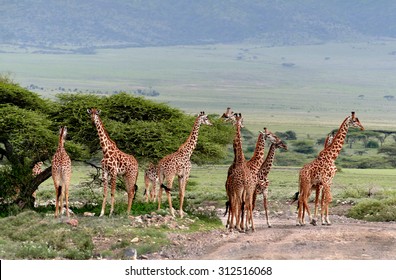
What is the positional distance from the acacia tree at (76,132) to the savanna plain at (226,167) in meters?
0.98

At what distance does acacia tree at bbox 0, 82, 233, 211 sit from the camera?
19.9 meters

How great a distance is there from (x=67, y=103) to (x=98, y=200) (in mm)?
3114

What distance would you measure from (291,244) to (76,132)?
6893 millimetres

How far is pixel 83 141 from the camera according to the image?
20922mm

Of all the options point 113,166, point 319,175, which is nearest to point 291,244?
point 319,175

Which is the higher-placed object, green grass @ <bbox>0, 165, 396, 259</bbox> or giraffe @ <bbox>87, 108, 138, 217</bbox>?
giraffe @ <bbox>87, 108, 138, 217</bbox>

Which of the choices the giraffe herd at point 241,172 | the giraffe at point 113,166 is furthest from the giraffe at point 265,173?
the giraffe at point 113,166

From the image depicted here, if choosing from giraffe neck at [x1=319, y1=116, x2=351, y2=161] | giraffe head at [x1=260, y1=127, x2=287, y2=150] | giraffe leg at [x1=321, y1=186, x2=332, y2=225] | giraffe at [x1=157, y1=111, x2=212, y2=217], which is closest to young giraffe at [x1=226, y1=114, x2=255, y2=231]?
giraffe head at [x1=260, y1=127, x2=287, y2=150]

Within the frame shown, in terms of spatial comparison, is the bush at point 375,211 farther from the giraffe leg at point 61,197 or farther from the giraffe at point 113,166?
the giraffe leg at point 61,197

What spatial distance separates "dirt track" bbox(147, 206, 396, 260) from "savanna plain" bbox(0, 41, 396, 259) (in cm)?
2

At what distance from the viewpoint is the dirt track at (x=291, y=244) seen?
1474 centimetres

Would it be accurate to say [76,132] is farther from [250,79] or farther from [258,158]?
[250,79]

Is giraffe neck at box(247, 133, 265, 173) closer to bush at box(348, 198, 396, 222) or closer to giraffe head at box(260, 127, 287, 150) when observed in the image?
giraffe head at box(260, 127, 287, 150)

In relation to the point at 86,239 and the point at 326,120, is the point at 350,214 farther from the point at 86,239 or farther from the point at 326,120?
the point at 326,120
